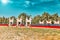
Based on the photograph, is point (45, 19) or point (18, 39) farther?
point (45, 19)

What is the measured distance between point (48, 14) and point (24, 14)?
25.5 feet

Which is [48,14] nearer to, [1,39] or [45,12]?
[45,12]

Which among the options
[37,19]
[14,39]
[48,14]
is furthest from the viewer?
[37,19]

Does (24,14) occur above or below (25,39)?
above

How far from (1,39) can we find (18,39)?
1.50 m

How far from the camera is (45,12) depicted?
50375 mm

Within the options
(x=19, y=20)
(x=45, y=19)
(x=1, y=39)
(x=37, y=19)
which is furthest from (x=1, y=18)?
(x=1, y=39)

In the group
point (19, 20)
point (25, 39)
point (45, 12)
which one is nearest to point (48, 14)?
point (45, 12)

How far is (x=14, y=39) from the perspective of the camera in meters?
12.5

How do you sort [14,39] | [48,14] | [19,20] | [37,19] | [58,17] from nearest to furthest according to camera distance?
[14,39] < [19,20] < [48,14] < [58,17] < [37,19]

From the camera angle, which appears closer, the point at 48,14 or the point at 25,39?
the point at 25,39

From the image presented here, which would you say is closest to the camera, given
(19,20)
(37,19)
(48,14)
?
(19,20)

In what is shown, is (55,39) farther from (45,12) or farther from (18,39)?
(45,12)

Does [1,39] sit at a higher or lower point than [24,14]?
lower
